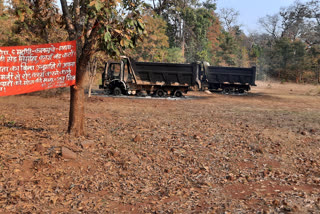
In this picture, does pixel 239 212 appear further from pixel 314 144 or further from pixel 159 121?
pixel 159 121

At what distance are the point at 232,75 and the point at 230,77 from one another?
255 millimetres

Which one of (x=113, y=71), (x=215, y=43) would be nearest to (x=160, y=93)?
(x=113, y=71)

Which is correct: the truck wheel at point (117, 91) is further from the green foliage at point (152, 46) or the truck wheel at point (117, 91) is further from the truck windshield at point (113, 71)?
the green foliage at point (152, 46)

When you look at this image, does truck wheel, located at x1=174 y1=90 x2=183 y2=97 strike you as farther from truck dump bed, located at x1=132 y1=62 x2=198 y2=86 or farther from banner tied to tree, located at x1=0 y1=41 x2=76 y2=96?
banner tied to tree, located at x1=0 y1=41 x2=76 y2=96

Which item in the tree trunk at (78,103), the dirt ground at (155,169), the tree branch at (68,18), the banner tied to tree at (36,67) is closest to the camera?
the dirt ground at (155,169)

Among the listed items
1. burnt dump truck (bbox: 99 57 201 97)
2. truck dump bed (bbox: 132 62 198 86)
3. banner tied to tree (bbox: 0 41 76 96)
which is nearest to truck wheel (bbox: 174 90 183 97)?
burnt dump truck (bbox: 99 57 201 97)

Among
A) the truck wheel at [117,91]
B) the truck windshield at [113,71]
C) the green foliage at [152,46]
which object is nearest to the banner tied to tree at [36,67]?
the truck wheel at [117,91]

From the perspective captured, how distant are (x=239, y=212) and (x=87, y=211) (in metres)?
2.25

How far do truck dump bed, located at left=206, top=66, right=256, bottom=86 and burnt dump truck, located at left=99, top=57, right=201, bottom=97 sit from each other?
6001 millimetres

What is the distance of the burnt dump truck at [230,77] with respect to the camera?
24.9m

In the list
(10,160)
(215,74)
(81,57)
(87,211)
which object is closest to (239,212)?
(87,211)

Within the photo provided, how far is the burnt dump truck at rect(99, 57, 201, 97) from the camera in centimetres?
1886

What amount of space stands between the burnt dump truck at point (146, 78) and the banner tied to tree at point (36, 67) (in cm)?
1196

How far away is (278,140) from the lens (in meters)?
8.23
